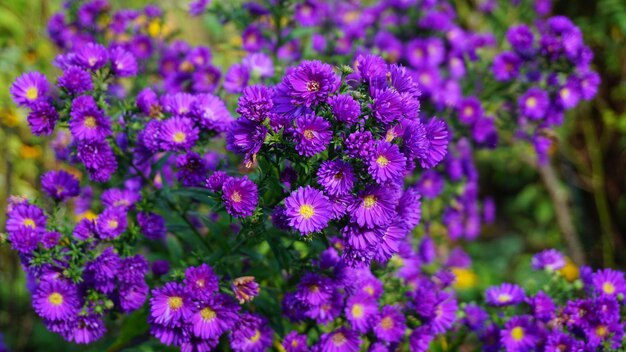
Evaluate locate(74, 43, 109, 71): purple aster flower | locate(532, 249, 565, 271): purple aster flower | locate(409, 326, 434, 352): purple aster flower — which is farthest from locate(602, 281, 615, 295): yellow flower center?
locate(74, 43, 109, 71): purple aster flower

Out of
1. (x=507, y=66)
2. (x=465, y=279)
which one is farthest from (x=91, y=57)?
(x=465, y=279)

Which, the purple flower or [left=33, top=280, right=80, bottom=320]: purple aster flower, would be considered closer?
[left=33, top=280, right=80, bottom=320]: purple aster flower

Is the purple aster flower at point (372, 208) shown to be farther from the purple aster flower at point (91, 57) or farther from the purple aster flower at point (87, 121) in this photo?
the purple aster flower at point (91, 57)

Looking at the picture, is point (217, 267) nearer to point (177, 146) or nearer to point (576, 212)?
point (177, 146)

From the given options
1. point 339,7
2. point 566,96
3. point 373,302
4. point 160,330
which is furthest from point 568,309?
point 339,7

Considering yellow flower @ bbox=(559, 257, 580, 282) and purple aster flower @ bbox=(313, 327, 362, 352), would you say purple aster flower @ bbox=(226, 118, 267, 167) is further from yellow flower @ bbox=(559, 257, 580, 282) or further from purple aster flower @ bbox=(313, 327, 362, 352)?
yellow flower @ bbox=(559, 257, 580, 282)

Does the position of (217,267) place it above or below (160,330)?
above

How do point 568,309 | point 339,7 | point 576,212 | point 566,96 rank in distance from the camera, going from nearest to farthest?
point 568,309 < point 566,96 < point 339,7 < point 576,212
